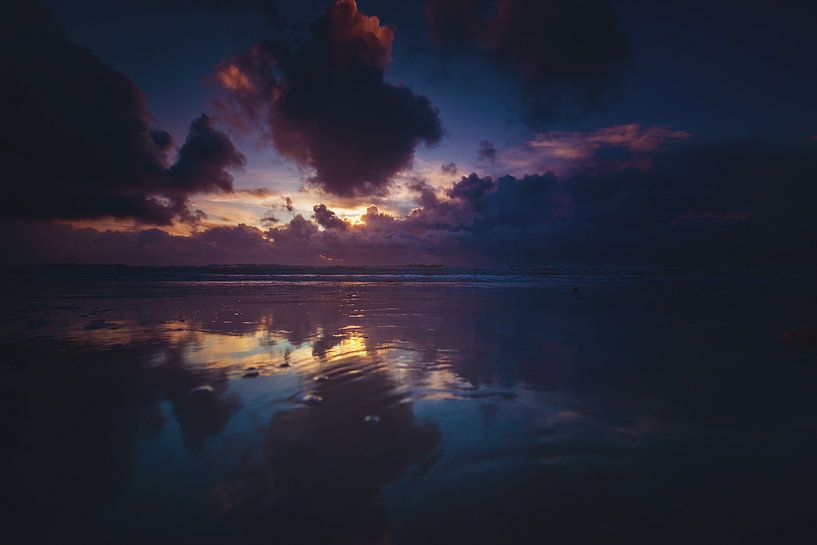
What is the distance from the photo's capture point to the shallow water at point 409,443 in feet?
6.08

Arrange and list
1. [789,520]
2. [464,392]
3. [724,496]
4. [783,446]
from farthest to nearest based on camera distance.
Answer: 1. [464,392]
2. [783,446]
3. [724,496]
4. [789,520]

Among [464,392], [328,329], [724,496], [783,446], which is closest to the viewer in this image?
[724,496]

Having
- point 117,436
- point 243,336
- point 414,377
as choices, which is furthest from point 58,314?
point 414,377

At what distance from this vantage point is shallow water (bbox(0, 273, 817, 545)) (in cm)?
185

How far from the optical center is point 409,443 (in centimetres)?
267

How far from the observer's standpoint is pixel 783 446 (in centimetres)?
261

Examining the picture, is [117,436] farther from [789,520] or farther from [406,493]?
[789,520]

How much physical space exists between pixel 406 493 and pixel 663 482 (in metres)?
1.50

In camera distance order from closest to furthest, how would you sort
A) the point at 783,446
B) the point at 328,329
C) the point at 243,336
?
the point at 783,446 < the point at 243,336 < the point at 328,329

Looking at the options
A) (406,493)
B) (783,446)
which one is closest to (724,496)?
(783,446)

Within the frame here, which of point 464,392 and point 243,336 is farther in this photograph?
point 243,336

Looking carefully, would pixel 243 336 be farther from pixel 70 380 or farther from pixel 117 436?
pixel 117 436

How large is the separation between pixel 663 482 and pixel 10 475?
3.91 metres

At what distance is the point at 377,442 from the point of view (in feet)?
8.79
